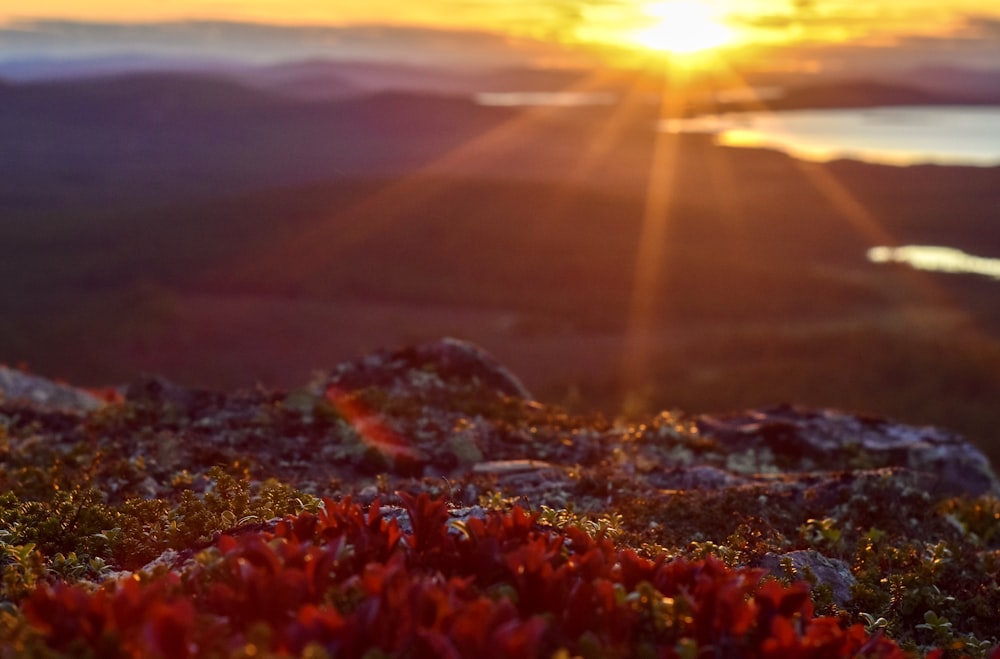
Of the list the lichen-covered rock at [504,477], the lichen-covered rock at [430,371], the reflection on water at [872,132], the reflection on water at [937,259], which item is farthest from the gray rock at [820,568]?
the reflection on water at [872,132]

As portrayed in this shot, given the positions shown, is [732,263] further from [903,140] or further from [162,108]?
[162,108]

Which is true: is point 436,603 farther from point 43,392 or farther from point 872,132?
point 872,132

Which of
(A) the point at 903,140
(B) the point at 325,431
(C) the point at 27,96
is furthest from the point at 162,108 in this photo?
(B) the point at 325,431

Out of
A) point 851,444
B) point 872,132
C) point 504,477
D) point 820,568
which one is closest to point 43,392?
point 504,477

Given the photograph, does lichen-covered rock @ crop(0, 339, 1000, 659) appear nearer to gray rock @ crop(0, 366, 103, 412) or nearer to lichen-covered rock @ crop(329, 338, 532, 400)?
lichen-covered rock @ crop(329, 338, 532, 400)

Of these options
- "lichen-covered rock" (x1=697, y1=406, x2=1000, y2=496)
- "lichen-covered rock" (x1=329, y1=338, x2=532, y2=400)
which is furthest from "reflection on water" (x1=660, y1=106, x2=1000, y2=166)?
"lichen-covered rock" (x1=329, y1=338, x2=532, y2=400)

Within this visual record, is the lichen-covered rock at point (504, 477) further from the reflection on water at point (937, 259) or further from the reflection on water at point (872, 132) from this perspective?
the reflection on water at point (872, 132)

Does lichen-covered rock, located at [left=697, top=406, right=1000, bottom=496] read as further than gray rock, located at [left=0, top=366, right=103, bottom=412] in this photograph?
No
